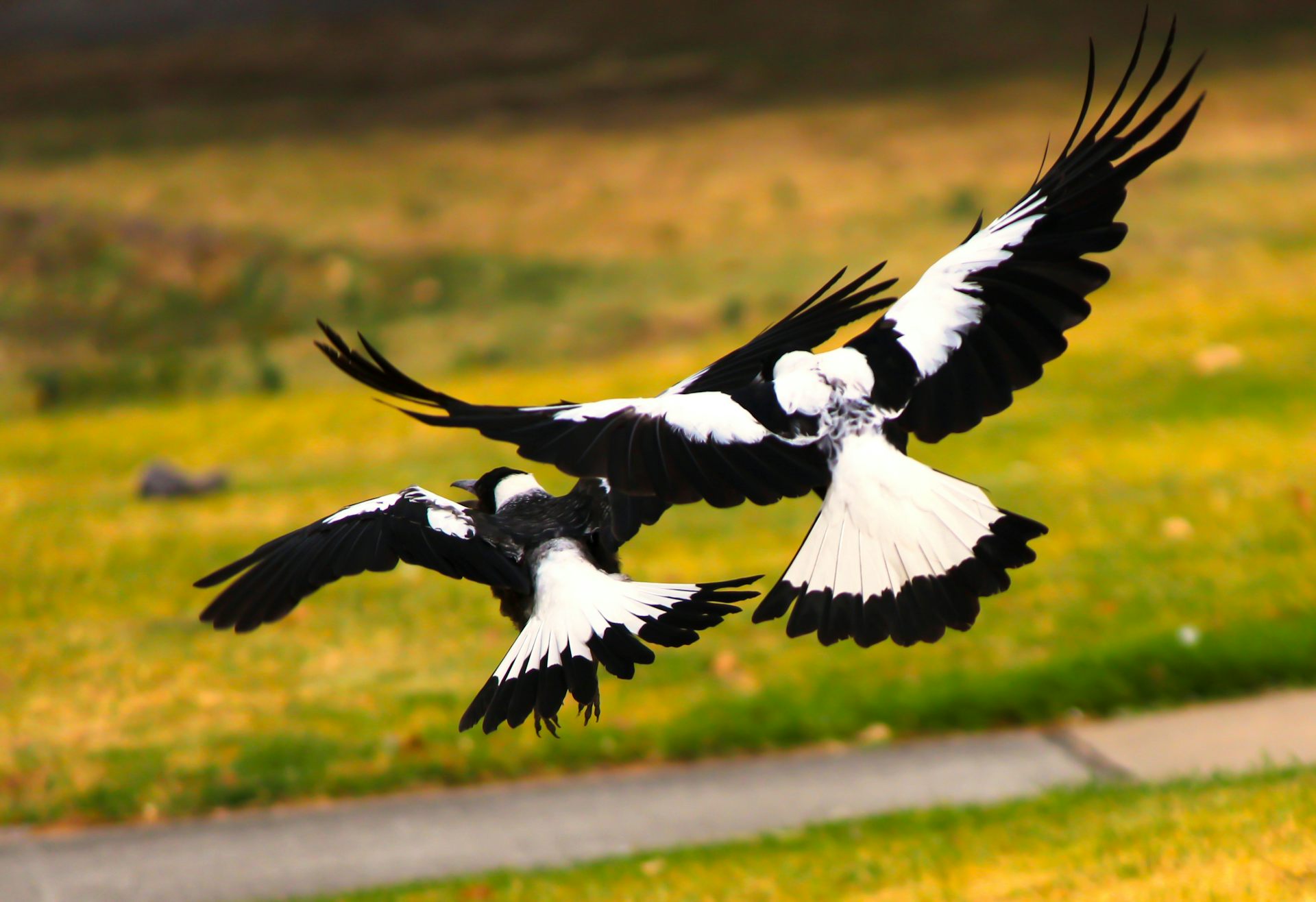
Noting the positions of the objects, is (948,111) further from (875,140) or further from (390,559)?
Result: (390,559)

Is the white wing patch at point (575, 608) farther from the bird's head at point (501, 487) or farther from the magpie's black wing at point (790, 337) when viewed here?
the magpie's black wing at point (790, 337)

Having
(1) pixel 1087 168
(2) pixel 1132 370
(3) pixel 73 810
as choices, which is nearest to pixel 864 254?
(2) pixel 1132 370

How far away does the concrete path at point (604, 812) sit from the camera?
15.5 ft

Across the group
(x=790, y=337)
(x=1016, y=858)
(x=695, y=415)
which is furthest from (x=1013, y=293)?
(x=1016, y=858)

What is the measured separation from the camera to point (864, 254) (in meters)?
Result: 10.9

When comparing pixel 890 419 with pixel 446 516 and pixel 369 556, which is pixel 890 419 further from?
pixel 369 556

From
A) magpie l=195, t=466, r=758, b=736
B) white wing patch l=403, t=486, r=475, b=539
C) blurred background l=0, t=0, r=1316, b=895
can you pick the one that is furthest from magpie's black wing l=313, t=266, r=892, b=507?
blurred background l=0, t=0, r=1316, b=895

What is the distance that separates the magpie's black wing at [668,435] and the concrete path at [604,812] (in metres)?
2.54

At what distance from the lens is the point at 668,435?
8.18 feet

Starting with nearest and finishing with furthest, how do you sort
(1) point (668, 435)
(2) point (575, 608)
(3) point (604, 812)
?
(1) point (668, 435) → (2) point (575, 608) → (3) point (604, 812)

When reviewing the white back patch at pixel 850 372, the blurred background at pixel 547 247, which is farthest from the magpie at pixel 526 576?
the blurred background at pixel 547 247

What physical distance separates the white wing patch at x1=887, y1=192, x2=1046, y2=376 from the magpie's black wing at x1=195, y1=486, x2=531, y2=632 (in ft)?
2.73

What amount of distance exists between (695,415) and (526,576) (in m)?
0.46

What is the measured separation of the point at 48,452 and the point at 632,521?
26.1ft
